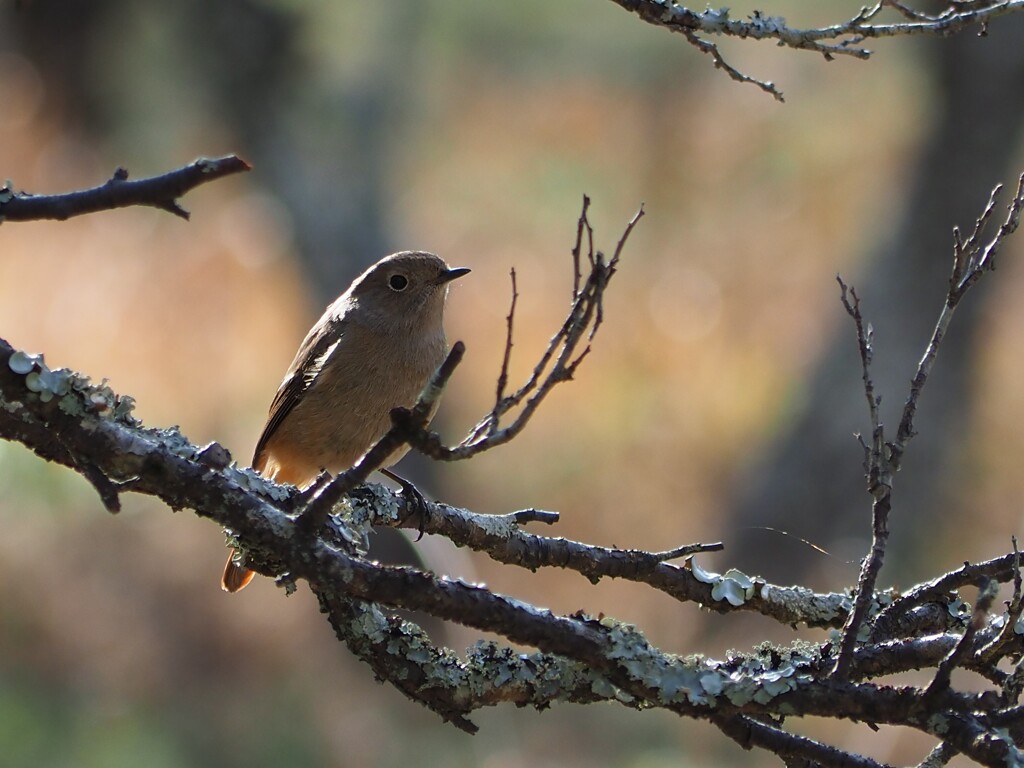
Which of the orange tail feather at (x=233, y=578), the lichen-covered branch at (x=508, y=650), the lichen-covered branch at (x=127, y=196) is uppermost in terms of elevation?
the orange tail feather at (x=233, y=578)

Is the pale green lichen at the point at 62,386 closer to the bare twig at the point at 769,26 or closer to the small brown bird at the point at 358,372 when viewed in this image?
the bare twig at the point at 769,26

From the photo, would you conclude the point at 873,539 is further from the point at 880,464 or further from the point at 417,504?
the point at 417,504

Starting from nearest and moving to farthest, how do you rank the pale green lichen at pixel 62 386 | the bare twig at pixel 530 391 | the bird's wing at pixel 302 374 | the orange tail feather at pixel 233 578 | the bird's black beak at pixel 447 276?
the bare twig at pixel 530 391, the pale green lichen at pixel 62 386, the orange tail feather at pixel 233 578, the bird's wing at pixel 302 374, the bird's black beak at pixel 447 276

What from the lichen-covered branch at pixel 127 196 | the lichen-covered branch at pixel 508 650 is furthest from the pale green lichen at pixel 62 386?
the lichen-covered branch at pixel 127 196

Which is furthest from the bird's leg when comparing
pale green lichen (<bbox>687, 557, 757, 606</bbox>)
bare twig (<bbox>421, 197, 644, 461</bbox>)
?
bare twig (<bbox>421, 197, 644, 461</bbox>)

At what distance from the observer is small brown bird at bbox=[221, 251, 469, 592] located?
4.91m

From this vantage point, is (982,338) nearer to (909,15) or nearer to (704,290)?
(704,290)

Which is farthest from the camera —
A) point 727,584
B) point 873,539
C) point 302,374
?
point 302,374

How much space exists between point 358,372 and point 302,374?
460 millimetres

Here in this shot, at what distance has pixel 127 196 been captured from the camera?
1.87 m

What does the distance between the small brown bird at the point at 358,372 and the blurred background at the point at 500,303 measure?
5.65 ft

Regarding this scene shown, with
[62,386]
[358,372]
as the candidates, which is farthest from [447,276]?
[62,386]

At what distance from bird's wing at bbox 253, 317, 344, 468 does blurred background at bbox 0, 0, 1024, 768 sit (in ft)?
5.44

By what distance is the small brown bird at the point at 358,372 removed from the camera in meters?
4.91
